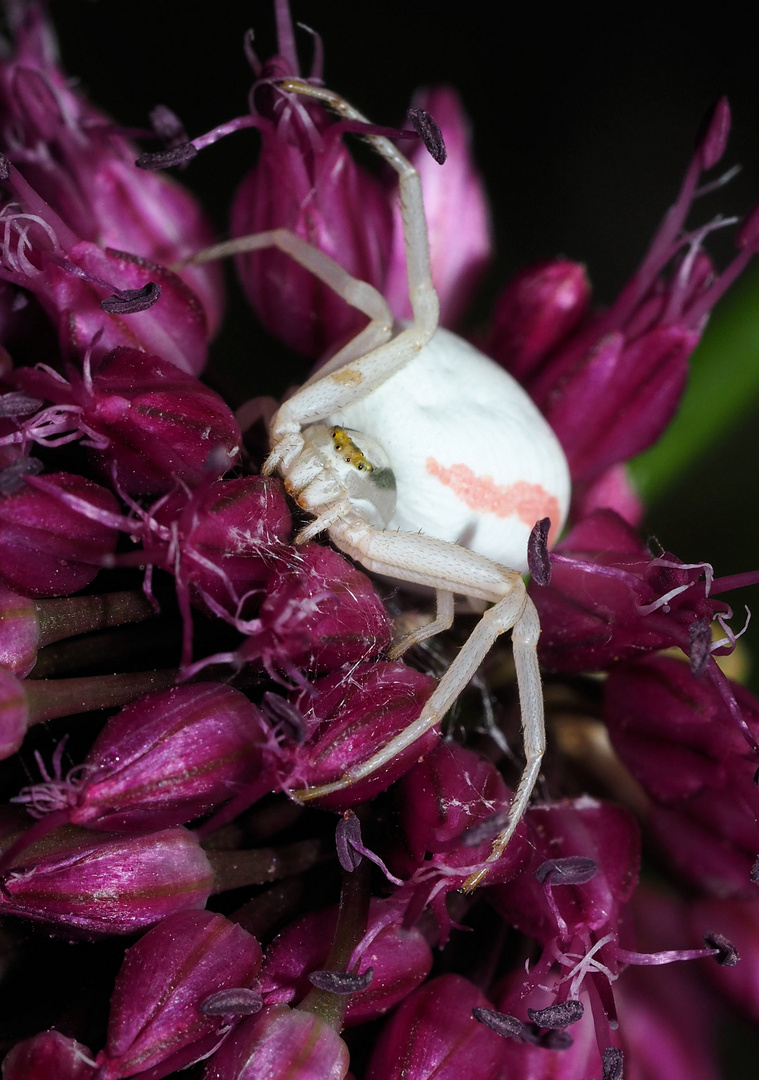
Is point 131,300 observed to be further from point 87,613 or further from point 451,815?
point 451,815

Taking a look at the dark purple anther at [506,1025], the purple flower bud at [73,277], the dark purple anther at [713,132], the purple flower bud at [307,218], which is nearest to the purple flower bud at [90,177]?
the purple flower bud at [307,218]

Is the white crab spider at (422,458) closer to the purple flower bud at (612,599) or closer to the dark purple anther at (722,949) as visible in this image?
the purple flower bud at (612,599)

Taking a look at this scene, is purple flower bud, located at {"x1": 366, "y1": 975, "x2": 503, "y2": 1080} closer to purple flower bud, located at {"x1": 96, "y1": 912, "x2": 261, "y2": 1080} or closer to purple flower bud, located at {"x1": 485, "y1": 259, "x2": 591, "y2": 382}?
purple flower bud, located at {"x1": 96, "y1": 912, "x2": 261, "y2": 1080}

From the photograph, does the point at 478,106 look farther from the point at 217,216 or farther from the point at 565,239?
the point at 217,216

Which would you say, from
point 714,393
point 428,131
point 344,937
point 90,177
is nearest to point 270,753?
point 344,937

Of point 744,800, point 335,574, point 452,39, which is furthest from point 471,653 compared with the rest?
point 452,39

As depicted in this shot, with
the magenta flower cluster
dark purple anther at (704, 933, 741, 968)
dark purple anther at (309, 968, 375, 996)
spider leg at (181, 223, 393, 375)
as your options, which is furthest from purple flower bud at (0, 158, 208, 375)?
dark purple anther at (704, 933, 741, 968)
